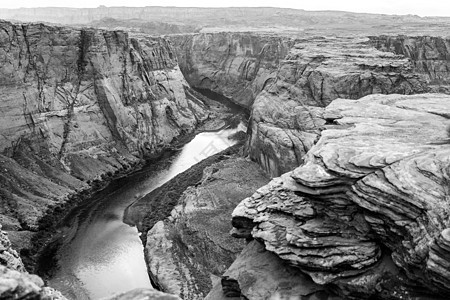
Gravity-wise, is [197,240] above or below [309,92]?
below

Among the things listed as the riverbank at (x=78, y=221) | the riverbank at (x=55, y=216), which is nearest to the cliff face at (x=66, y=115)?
the riverbank at (x=55, y=216)

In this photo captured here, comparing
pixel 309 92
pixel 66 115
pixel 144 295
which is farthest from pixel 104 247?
pixel 144 295

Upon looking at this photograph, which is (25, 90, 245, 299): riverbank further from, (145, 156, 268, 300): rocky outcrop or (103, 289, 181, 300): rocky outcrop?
(103, 289, 181, 300): rocky outcrop

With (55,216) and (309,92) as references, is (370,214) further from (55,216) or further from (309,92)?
(55,216)

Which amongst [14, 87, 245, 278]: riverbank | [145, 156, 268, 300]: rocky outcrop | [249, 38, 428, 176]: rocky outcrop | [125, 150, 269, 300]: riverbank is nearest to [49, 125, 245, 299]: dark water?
[14, 87, 245, 278]: riverbank

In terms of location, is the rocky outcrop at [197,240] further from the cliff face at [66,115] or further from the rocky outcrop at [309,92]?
the cliff face at [66,115]

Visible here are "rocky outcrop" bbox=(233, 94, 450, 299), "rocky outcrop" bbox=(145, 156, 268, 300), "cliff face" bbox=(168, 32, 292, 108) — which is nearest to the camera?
"rocky outcrop" bbox=(233, 94, 450, 299)
